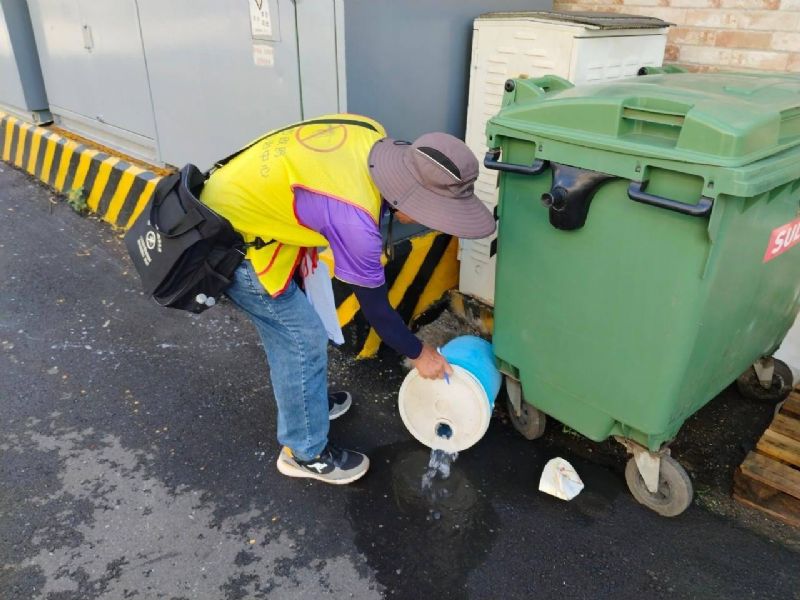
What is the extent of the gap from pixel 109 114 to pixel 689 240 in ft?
14.9

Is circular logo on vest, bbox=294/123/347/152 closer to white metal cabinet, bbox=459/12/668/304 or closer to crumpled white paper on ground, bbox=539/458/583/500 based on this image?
white metal cabinet, bbox=459/12/668/304

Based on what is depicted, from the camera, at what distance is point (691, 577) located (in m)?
2.19

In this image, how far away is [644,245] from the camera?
77.7 inches

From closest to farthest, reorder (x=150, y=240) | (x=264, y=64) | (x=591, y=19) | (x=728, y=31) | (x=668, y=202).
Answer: (x=668, y=202) → (x=150, y=240) → (x=591, y=19) → (x=728, y=31) → (x=264, y=64)

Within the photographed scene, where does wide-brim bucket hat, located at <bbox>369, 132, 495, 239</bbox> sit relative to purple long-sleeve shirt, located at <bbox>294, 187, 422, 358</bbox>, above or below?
above

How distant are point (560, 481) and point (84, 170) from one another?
4487 mm

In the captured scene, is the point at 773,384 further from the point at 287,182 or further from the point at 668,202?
the point at 287,182

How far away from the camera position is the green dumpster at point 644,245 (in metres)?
1.81

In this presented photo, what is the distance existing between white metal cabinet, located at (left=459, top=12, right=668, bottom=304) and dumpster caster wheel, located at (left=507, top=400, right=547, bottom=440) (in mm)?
735

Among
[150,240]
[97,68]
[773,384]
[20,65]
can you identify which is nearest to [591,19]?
[773,384]

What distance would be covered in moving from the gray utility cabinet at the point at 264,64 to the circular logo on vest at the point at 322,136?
86 cm

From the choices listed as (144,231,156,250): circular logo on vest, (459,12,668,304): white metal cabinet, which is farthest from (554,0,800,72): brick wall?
(144,231,156,250): circular logo on vest

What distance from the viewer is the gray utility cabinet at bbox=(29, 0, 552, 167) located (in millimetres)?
2875

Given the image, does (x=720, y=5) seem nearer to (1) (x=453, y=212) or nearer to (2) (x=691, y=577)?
(1) (x=453, y=212)
